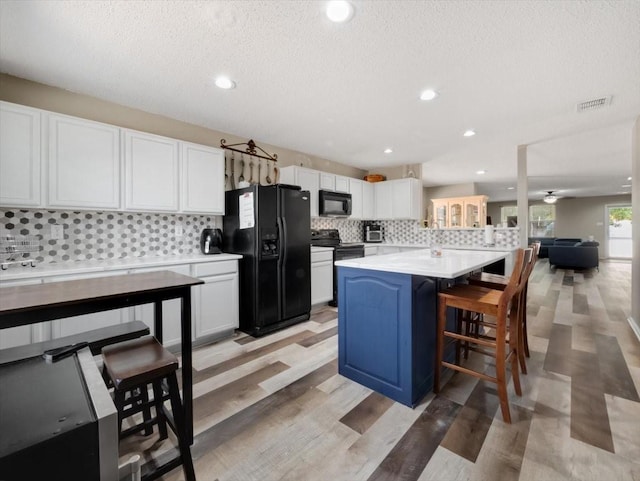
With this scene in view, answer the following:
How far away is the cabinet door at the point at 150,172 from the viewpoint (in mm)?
2658

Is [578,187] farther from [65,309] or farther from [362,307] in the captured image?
[65,309]

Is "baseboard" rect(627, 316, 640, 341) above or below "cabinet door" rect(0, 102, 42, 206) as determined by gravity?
below

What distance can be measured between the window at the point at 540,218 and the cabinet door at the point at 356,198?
30.8 feet

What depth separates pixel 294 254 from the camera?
11.4ft

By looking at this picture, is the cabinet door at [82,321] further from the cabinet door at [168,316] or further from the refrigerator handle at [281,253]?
the refrigerator handle at [281,253]

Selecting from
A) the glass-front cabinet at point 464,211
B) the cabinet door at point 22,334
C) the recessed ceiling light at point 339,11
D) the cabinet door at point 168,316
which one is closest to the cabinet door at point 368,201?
the cabinet door at point 168,316

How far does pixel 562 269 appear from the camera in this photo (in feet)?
26.7

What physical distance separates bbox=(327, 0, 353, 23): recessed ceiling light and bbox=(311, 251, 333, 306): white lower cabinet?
8.91 ft

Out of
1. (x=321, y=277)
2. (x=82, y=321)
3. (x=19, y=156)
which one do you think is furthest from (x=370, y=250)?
(x=19, y=156)

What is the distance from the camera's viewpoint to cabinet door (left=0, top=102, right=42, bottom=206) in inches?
83.0

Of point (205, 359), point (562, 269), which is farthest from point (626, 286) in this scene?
point (205, 359)

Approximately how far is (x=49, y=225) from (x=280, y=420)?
255cm

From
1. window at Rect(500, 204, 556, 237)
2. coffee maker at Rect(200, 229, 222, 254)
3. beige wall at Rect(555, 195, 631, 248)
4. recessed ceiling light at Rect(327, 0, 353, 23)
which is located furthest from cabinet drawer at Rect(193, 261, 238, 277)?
beige wall at Rect(555, 195, 631, 248)

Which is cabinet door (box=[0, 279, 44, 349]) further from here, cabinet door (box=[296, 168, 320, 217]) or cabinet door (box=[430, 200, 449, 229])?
cabinet door (box=[430, 200, 449, 229])
